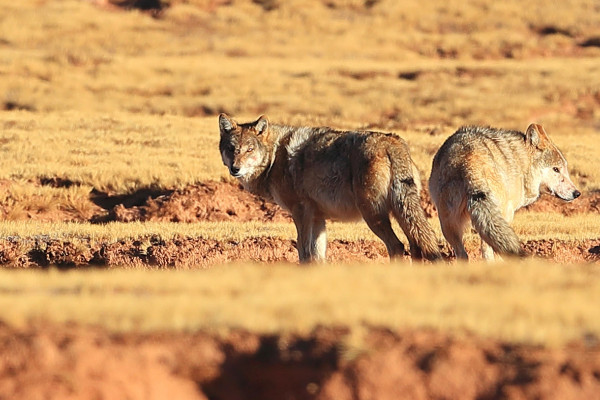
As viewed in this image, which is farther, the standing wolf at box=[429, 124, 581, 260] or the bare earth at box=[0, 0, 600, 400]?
the standing wolf at box=[429, 124, 581, 260]

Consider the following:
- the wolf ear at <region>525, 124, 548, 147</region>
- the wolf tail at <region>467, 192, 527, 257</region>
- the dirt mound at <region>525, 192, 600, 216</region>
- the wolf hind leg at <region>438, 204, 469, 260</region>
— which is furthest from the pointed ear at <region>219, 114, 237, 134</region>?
the dirt mound at <region>525, 192, 600, 216</region>

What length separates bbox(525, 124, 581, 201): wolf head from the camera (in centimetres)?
1226

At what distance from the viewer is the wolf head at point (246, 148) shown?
12.5 metres

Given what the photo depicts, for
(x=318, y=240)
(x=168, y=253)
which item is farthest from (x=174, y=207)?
(x=318, y=240)

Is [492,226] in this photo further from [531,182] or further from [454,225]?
[531,182]

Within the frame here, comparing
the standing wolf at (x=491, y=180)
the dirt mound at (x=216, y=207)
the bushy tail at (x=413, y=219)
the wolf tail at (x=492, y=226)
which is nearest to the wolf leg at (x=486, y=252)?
the standing wolf at (x=491, y=180)

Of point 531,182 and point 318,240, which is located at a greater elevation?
point 531,182

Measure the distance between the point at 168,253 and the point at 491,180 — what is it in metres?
5.20

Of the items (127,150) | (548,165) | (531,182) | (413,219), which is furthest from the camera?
Result: (127,150)

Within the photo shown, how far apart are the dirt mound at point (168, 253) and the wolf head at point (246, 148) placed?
201 cm

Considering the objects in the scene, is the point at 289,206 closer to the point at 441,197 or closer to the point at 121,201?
the point at 441,197

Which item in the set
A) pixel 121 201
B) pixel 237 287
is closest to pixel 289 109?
pixel 121 201

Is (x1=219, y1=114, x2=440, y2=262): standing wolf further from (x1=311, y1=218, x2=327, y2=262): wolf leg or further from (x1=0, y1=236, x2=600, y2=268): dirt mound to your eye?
(x1=0, y1=236, x2=600, y2=268): dirt mound

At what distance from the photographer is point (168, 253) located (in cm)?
1433
